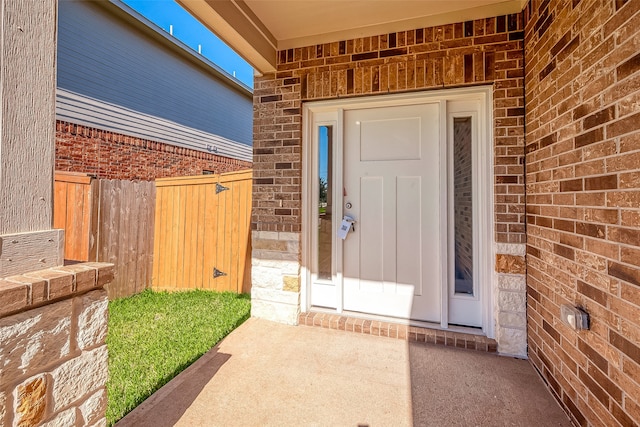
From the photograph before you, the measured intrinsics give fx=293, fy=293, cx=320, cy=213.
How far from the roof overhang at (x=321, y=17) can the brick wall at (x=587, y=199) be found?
19.3 inches

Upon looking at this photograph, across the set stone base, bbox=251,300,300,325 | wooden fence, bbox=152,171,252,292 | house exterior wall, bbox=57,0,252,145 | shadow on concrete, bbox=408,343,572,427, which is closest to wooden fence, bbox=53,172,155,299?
wooden fence, bbox=152,171,252,292

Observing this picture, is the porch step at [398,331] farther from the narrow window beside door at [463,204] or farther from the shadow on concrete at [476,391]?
the narrow window beside door at [463,204]

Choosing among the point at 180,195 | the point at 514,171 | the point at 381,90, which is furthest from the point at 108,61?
the point at 514,171

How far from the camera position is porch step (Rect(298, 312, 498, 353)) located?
2.39 m

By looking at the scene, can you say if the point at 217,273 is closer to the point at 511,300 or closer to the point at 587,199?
the point at 511,300

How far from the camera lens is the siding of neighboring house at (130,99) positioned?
491cm

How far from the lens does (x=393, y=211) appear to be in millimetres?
2721

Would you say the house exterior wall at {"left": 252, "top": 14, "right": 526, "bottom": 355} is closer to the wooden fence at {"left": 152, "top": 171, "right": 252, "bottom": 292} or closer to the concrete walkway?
the concrete walkway

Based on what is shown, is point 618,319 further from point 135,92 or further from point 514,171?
point 135,92

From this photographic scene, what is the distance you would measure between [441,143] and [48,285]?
266 cm

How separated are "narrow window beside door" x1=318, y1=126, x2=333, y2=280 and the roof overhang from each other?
2.88ft

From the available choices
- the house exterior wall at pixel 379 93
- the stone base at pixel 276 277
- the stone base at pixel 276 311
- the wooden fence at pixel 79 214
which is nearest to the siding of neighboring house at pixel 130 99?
the wooden fence at pixel 79 214

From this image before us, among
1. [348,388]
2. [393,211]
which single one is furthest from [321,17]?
[348,388]

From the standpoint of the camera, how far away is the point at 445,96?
2.50 m
